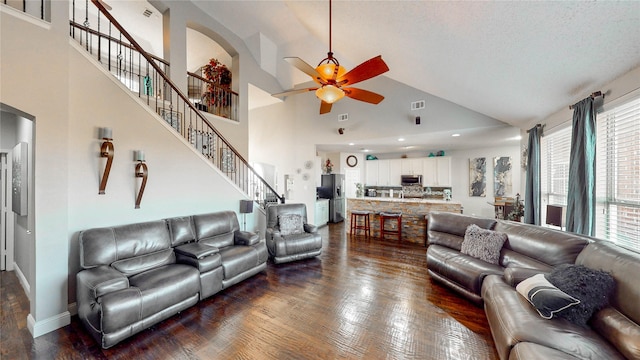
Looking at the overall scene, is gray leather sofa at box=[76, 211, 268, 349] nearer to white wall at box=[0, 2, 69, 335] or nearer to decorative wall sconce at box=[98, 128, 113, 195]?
white wall at box=[0, 2, 69, 335]

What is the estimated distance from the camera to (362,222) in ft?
20.9

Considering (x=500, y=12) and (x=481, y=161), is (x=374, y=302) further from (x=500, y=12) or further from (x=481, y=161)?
(x=481, y=161)

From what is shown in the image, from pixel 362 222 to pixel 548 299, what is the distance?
15.3 feet

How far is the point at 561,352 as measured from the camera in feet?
4.66

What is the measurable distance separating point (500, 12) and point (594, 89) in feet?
5.22

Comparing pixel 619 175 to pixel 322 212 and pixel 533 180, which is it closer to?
pixel 533 180

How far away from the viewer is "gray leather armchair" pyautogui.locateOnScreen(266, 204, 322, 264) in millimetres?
4035

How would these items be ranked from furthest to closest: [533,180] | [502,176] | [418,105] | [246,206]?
[502,176]
[418,105]
[246,206]
[533,180]

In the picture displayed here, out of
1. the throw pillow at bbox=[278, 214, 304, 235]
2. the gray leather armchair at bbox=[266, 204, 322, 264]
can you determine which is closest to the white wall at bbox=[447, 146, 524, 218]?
the gray leather armchair at bbox=[266, 204, 322, 264]

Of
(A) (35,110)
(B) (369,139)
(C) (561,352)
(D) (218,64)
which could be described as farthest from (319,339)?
(D) (218,64)

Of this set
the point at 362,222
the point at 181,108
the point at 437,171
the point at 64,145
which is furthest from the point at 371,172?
the point at 64,145

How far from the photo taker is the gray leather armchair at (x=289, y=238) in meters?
4.04

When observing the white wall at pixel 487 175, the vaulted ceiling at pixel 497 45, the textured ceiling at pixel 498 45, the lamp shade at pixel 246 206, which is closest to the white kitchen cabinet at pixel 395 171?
the white wall at pixel 487 175

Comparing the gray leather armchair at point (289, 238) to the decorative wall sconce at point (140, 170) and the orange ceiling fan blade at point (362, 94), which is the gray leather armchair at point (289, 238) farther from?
the orange ceiling fan blade at point (362, 94)
